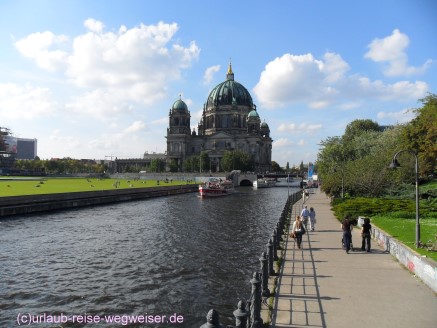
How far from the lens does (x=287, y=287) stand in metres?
13.9

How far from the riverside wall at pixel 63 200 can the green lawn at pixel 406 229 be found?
3460 cm

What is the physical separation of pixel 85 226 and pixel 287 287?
25.5 meters

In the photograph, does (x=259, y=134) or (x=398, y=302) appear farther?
(x=259, y=134)

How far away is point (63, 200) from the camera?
166 feet

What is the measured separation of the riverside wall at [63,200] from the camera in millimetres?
41894

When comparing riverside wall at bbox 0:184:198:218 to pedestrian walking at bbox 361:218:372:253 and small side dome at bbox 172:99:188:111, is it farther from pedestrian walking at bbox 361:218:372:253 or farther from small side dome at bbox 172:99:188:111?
small side dome at bbox 172:99:188:111

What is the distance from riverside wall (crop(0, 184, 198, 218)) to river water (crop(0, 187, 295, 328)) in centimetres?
576

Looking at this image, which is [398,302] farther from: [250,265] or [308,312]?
[250,265]

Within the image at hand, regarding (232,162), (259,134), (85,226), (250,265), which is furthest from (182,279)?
(259,134)

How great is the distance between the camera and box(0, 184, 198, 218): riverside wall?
41.9m

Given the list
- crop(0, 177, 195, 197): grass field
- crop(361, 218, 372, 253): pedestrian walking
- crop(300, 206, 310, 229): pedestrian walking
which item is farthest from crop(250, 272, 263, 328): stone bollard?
crop(0, 177, 195, 197): grass field

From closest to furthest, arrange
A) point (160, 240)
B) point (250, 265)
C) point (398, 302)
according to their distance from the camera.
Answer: point (398, 302) < point (250, 265) < point (160, 240)

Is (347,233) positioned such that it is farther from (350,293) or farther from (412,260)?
(350,293)

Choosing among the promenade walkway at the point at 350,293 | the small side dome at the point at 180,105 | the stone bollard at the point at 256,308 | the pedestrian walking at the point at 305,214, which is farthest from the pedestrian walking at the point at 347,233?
the small side dome at the point at 180,105
